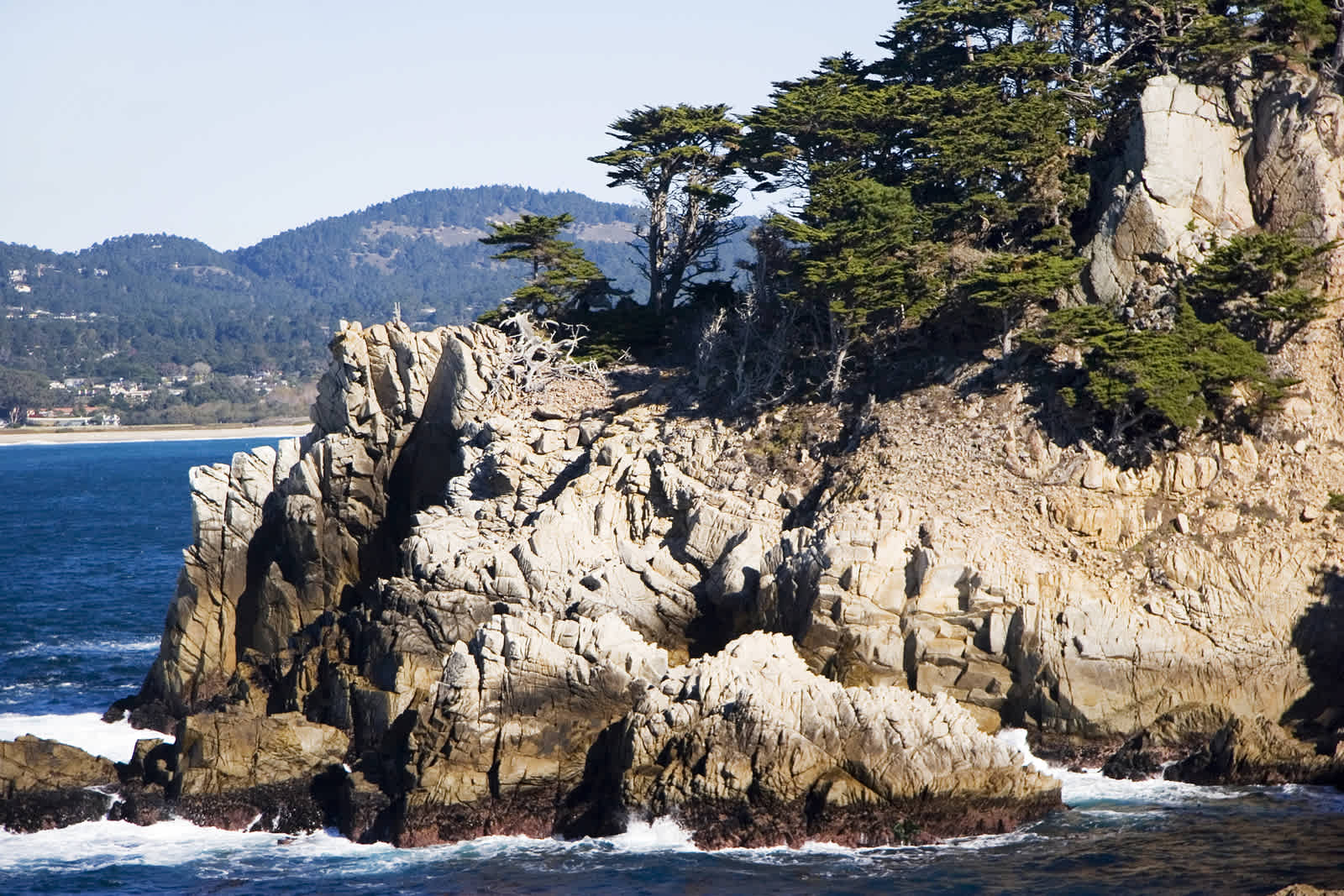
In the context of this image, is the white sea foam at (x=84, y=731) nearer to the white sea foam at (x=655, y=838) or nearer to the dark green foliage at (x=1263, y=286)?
the white sea foam at (x=655, y=838)

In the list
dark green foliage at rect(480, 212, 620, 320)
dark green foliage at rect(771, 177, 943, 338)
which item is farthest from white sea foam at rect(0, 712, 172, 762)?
dark green foliage at rect(771, 177, 943, 338)

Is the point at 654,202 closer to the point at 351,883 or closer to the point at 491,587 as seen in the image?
the point at 491,587

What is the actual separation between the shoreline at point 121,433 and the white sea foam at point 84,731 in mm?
128731

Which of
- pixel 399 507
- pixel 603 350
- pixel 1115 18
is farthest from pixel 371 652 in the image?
pixel 1115 18

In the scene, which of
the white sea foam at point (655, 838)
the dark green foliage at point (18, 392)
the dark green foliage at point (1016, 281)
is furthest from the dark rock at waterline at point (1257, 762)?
the dark green foliage at point (18, 392)

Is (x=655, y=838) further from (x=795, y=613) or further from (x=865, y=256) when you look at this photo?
(x=865, y=256)

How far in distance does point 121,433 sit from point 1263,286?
15500cm

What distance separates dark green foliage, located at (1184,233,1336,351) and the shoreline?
139 m

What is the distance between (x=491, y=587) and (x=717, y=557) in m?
5.08

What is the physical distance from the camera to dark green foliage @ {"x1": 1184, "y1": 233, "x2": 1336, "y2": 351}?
3431 centimetres

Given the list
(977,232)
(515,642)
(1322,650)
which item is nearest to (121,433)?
(977,232)

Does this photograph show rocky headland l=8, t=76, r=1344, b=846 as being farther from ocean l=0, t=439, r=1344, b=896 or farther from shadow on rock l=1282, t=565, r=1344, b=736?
ocean l=0, t=439, r=1344, b=896

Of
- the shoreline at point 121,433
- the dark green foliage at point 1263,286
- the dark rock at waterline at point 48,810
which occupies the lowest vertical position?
the dark rock at waterline at point 48,810

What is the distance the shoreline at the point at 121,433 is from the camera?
16850 cm
